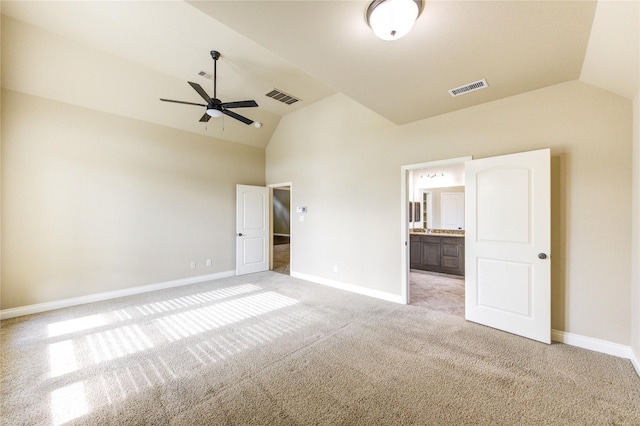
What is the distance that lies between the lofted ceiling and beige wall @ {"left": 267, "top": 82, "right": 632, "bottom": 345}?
270 mm

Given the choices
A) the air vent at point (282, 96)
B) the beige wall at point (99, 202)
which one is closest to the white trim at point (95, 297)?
the beige wall at point (99, 202)

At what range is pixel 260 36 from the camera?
1930 mm

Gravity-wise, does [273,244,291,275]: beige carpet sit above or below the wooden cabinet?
below

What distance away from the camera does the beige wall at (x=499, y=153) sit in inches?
96.9

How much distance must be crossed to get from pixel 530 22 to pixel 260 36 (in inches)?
79.4

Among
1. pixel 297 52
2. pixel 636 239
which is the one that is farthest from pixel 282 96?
pixel 636 239

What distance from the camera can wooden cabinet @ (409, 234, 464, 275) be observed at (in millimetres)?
5461

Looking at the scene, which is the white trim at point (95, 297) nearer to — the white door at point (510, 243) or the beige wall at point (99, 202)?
the beige wall at point (99, 202)

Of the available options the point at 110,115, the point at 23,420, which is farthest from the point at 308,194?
the point at 23,420

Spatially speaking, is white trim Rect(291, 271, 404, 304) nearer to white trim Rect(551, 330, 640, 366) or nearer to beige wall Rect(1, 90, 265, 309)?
white trim Rect(551, 330, 640, 366)

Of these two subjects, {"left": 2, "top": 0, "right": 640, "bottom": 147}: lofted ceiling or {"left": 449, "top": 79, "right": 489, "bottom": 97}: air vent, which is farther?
{"left": 449, "top": 79, "right": 489, "bottom": 97}: air vent

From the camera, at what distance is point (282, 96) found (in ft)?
15.6

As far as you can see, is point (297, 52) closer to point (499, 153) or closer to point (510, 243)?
point (499, 153)

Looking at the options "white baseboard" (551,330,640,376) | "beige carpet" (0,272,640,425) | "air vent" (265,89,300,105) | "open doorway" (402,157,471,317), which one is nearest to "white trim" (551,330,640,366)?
"white baseboard" (551,330,640,376)
